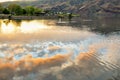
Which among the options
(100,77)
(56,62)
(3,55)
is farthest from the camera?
(3,55)

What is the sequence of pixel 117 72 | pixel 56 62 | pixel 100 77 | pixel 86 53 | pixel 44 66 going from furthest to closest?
pixel 86 53, pixel 56 62, pixel 44 66, pixel 117 72, pixel 100 77

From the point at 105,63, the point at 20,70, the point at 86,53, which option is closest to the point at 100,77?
the point at 105,63

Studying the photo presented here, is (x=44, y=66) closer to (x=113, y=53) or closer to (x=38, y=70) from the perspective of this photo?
(x=38, y=70)

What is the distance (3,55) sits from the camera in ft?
144

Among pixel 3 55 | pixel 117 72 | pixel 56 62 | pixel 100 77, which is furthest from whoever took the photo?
pixel 3 55

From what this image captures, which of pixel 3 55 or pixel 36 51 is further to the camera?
pixel 36 51

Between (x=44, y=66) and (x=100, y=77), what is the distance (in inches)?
351

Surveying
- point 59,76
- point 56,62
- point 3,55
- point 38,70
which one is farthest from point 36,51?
point 59,76

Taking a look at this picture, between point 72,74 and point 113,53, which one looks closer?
point 72,74

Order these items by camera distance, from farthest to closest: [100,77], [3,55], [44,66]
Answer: [3,55] → [44,66] → [100,77]

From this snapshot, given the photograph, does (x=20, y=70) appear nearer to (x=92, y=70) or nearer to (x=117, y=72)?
(x=92, y=70)

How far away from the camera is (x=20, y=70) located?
33875 mm

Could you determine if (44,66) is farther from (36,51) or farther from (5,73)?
(36,51)

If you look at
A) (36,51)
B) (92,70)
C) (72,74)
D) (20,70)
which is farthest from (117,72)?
(36,51)
